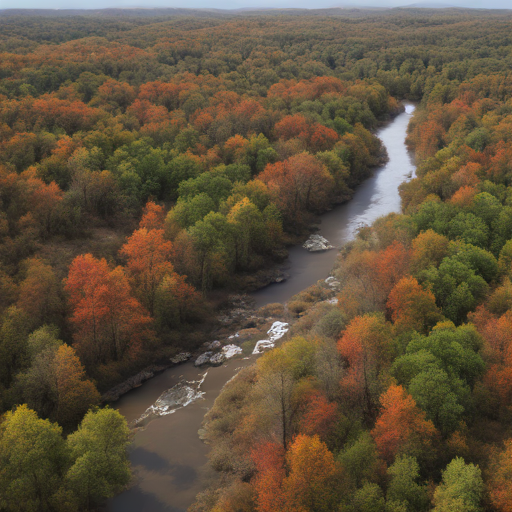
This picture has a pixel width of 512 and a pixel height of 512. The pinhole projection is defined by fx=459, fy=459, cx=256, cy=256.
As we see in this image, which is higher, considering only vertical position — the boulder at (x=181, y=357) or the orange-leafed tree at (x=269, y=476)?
the orange-leafed tree at (x=269, y=476)

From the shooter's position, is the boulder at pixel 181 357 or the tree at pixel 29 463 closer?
A: the tree at pixel 29 463

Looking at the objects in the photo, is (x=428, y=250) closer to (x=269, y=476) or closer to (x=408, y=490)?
(x=408, y=490)

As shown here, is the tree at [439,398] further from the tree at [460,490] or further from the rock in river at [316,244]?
the rock in river at [316,244]

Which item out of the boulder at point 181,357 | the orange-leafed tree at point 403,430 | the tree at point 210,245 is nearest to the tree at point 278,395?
the orange-leafed tree at point 403,430

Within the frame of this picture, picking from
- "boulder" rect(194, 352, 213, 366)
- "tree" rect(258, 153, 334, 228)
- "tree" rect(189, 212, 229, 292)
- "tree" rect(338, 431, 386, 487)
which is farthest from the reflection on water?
"tree" rect(338, 431, 386, 487)

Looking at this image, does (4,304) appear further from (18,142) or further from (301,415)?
(18,142)

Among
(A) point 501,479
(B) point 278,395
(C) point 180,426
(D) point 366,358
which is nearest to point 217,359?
(C) point 180,426
